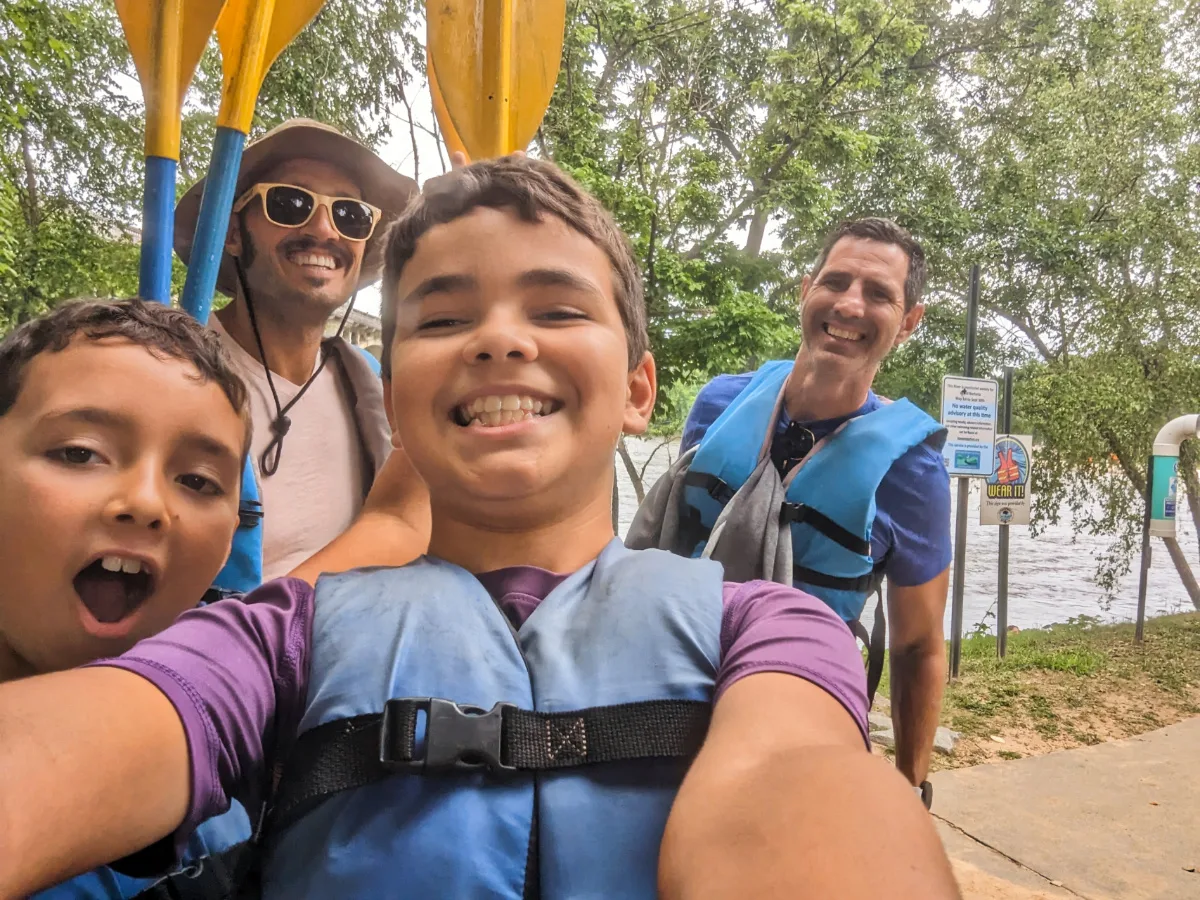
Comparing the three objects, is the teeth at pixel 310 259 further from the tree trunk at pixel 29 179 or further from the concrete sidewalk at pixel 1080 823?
the tree trunk at pixel 29 179

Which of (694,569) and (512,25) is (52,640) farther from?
(512,25)

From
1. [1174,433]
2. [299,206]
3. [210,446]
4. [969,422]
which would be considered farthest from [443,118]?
[1174,433]

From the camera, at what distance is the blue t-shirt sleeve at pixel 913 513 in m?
0.88

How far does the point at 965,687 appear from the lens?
3.18 m

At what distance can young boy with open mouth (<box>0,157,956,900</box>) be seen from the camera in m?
0.31

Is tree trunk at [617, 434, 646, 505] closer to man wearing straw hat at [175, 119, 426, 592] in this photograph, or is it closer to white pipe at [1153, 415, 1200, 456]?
man wearing straw hat at [175, 119, 426, 592]

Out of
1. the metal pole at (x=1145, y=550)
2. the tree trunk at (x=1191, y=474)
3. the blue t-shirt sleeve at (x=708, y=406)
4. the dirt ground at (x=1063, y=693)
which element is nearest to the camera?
the blue t-shirt sleeve at (x=708, y=406)

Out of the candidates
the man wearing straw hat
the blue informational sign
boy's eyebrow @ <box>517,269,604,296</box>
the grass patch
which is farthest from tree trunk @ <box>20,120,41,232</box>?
the grass patch

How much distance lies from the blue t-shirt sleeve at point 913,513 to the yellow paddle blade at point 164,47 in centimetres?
80

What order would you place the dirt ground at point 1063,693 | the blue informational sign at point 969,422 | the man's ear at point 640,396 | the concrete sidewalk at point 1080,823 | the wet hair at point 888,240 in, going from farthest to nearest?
the dirt ground at point 1063,693 < the blue informational sign at point 969,422 < the concrete sidewalk at point 1080,823 < the wet hair at point 888,240 < the man's ear at point 640,396

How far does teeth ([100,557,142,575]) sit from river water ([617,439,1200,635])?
4.78 m

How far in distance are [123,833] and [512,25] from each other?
2.39 ft

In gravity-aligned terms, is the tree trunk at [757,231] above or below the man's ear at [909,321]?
above

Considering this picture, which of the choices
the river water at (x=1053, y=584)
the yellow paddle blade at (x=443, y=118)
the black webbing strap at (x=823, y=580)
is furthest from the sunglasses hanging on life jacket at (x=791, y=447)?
the river water at (x=1053, y=584)
